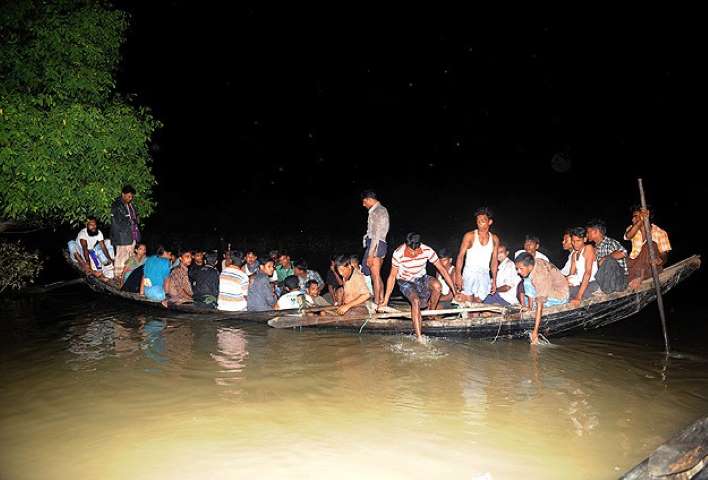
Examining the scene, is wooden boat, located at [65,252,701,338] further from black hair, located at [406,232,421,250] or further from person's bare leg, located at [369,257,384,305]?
black hair, located at [406,232,421,250]

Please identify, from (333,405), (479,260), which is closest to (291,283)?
(479,260)

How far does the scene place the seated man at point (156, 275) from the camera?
9.49 m

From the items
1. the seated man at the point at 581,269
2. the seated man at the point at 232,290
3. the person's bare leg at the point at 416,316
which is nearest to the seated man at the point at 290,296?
the seated man at the point at 232,290

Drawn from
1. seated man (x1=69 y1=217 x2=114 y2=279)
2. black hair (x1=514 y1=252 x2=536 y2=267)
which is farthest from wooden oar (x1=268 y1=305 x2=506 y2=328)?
seated man (x1=69 y1=217 x2=114 y2=279)

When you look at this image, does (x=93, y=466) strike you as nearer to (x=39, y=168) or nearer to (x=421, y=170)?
(x=39, y=168)

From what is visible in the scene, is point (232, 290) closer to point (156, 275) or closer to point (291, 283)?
point (291, 283)

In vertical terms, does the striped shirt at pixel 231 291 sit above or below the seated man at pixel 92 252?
below

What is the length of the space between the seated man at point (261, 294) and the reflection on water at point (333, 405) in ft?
2.65

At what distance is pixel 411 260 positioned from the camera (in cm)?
730

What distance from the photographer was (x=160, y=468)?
3.86m

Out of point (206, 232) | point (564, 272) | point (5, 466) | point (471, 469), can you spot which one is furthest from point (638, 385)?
point (206, 232)

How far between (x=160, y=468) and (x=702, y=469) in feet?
11.2

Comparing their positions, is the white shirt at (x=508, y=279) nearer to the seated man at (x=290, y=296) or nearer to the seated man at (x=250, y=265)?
the seated man at (x=290, y=296)

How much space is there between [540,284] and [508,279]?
110 centimetres
